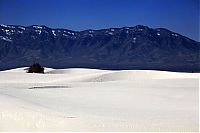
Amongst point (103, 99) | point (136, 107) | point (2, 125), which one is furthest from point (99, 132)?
point (103, 99)

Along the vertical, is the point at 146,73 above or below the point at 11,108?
above

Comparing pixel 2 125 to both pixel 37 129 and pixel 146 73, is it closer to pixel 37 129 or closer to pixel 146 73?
pixel 37 129

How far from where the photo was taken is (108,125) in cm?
934

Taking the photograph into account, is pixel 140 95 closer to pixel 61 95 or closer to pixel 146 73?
pixel 61 95

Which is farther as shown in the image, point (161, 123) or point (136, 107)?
point (136, 107)

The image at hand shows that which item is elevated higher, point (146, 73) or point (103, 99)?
point (146, 73)

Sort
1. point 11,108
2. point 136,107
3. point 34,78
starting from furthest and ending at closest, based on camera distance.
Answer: point 34,78 < point 136,107 < point 11,108

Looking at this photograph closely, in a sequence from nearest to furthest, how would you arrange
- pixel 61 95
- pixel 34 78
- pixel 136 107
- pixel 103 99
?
1. pixel 136 107
2. pixel 103 99
3. pixel 61 95
4. pixel 34 78

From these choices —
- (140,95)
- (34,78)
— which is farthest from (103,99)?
(34,78)

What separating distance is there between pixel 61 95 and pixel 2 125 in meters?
8.80

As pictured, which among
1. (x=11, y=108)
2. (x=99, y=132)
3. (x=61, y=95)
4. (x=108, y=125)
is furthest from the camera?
(x=61, y=95)

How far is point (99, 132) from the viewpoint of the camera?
870 centimetres

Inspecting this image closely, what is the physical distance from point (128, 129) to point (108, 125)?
1.75 feet

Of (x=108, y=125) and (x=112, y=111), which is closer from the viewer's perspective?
(x=108, y=125)
